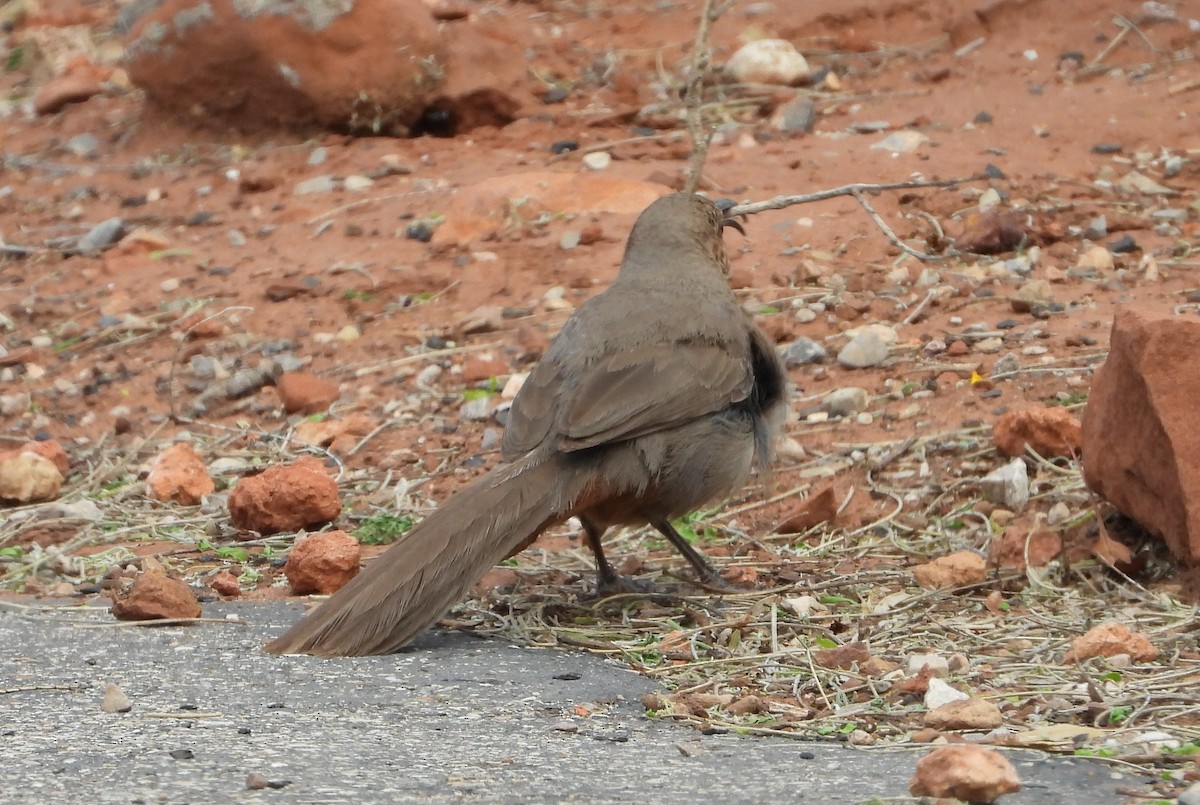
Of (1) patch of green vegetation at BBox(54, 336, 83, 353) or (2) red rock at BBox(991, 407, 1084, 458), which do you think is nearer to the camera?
(2) red rock at BBox(991, 407, 1084, 458)

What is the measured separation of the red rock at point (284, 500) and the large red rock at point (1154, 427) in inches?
106

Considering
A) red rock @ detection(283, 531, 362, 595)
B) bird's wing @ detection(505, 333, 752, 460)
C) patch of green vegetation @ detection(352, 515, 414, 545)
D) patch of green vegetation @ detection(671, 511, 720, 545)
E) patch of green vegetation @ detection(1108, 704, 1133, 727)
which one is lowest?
patch of green vegetation @ detection(671, 511, 720, 545)

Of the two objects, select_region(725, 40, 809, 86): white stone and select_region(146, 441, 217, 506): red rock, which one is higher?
select_region(725, 40, 809, 86): white stone

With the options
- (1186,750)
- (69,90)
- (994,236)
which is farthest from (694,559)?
(69,90)

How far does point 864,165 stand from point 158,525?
449cm

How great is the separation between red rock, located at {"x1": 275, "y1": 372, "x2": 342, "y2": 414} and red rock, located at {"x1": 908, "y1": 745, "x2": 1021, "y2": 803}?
185 inches

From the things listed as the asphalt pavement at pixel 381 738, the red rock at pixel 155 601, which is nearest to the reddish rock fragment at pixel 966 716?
the asphalt pavement at pixel 381 738

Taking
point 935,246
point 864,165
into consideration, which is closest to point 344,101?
point 864,165

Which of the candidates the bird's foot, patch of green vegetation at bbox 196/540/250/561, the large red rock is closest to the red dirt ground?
the bird's foot

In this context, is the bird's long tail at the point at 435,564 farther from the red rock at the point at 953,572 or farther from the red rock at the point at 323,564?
the red rock at the point at 953,572

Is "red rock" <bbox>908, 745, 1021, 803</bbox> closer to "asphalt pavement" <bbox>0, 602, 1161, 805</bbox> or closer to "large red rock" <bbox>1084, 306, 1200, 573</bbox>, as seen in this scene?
"asphalt pavement" <bbox>0, 602, 1161, 805</bbox>

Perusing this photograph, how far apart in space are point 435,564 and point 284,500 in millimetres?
1574

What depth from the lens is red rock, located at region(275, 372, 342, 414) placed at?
24.1 ft

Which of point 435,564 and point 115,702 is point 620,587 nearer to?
point 435,564
